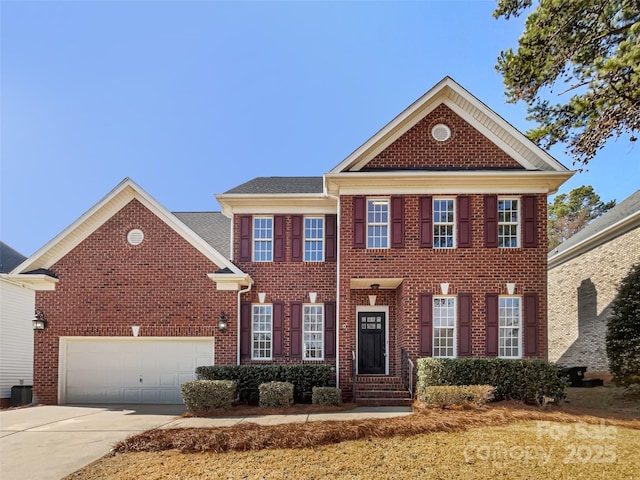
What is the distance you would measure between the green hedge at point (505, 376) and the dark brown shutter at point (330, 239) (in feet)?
15.9

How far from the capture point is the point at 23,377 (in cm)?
1947

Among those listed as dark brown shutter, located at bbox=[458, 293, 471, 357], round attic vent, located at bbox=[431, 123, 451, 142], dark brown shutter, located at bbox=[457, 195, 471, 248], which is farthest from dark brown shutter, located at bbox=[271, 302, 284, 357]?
round attic vent, located at bbox=[431, 123, 451, 142]

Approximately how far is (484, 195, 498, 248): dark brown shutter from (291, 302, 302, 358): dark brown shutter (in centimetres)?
589

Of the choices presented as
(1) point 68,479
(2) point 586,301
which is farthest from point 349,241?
(2) point 586,301

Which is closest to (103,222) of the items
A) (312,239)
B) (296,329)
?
(312,239)

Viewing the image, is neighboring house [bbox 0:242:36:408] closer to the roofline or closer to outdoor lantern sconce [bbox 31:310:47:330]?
outdoor lantern sconce [bbox 31:310:47:330]

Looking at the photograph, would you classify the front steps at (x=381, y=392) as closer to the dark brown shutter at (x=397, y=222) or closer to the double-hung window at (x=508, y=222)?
the dark brown shutter at (x=397, y=222)

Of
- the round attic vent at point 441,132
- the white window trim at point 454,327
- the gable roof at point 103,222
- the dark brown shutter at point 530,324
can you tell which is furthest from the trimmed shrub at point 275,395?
the round attic vent at point 441,132

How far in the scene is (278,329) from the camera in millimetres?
15406

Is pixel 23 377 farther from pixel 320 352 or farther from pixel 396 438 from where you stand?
pixel 396 438

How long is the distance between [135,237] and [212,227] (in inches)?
135

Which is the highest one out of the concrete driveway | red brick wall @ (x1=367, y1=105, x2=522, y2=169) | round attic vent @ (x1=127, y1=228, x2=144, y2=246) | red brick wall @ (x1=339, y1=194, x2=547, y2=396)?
red brick wall @ (x1=367, y1=105, x2=522, y2=169)

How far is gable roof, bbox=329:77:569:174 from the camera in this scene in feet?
46.1

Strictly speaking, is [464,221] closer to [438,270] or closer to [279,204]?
[438,270]
